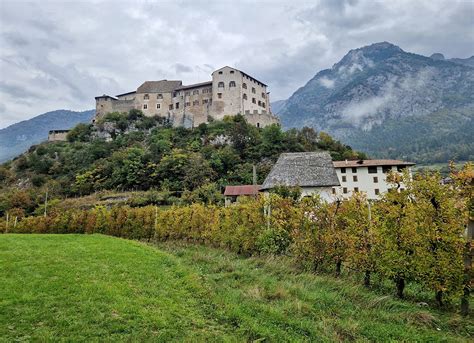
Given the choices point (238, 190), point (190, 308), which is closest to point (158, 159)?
point (238, 190)

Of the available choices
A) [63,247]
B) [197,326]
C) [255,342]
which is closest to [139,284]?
[197,326]

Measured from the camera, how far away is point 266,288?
33.4 feet

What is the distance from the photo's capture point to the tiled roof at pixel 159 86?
91.5m

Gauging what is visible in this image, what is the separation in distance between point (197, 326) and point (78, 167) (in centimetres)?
7188

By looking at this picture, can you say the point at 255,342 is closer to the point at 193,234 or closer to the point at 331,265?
the point at 331,265

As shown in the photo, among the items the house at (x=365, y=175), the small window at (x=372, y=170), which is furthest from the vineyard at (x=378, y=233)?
the small window at (x=372, y=170)

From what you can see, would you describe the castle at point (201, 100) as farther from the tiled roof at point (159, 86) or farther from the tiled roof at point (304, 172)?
the tiled roof at point (304, 172)

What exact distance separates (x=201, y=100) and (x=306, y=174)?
57.1 meters

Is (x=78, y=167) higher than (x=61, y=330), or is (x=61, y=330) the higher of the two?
(x=78, y=167)

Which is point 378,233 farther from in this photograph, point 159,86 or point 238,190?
point 159,86

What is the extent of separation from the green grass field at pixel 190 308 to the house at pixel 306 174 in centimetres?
2191

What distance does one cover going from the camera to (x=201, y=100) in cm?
8569

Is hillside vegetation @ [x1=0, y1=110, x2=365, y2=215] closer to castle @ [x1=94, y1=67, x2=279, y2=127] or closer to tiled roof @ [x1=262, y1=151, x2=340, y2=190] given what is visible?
castle @ [x1=94, y1=67, x2=279, y2=127]

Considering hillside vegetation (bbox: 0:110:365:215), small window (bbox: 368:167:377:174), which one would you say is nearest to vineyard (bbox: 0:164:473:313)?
hillside vegetation (bbox: 0:110:365:215)
